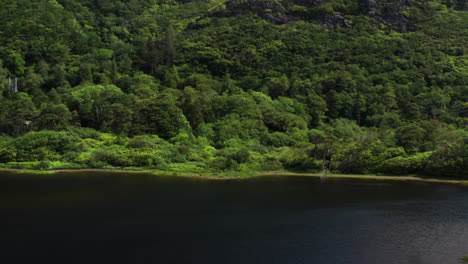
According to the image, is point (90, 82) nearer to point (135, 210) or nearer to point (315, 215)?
point (135, 210)

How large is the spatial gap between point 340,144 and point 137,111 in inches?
1430

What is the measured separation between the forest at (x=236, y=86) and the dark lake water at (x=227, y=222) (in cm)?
1338

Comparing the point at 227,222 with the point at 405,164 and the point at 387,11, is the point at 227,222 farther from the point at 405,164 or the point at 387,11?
the point at 387,11

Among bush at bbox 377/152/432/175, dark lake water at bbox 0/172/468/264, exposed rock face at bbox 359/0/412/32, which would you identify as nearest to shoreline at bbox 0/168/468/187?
bush at bbox 377/152/432/175

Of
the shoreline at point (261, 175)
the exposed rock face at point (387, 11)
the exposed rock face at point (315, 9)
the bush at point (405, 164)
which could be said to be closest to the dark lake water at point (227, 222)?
the shoreline at point (261, 175)

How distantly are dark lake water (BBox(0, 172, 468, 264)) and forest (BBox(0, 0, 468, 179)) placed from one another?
13378 millimetres

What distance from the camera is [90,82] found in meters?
102

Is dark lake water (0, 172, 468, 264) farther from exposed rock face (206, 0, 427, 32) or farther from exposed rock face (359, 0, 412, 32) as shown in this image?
exposed rock face (359, 0, 412, 32)

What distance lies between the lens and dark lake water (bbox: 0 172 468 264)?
30406mm

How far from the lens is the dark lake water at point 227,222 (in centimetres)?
3041

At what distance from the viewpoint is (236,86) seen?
106188 mm

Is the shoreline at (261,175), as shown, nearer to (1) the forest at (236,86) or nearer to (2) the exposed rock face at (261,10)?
(1) the forest at (236,86)

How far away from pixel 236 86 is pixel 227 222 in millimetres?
70949

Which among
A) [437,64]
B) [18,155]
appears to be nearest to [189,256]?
[18,155]
